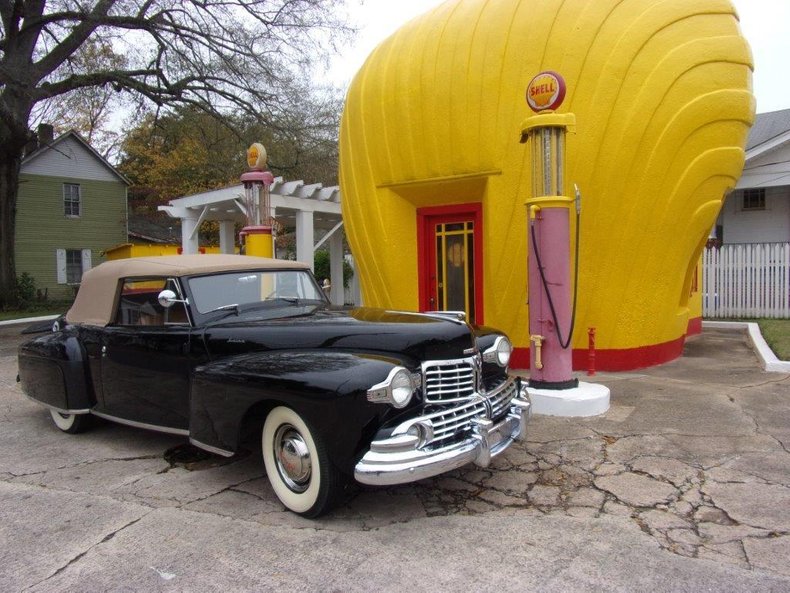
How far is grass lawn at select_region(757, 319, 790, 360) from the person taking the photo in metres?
8.39

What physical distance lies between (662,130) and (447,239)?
9.96ft

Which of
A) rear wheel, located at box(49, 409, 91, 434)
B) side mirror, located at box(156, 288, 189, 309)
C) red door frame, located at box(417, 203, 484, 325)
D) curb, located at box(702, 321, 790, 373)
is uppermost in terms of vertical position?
red door frame, located at box(417, 203, 484, 325)

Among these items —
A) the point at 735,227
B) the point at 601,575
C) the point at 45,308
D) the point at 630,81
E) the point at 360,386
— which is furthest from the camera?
the point at 45,308

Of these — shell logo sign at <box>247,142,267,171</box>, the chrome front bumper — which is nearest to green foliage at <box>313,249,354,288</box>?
shell logo sign at <box>247,142,267,171</box>

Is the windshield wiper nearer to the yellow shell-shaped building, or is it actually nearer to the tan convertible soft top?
the tan convertible soft top

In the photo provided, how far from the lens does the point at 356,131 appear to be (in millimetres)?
8852

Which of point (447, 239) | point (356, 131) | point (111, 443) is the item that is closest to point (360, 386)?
point (111, 443)

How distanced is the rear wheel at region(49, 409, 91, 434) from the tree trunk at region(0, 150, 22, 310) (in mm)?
16697

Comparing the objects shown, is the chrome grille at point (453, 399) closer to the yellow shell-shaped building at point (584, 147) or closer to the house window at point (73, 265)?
the yellow shell-shaped building at point (584, 147)

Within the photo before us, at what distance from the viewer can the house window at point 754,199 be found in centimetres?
1656

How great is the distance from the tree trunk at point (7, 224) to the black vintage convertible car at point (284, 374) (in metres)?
16.8

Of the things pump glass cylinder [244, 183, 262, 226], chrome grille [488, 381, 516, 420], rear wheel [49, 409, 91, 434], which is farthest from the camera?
pump glass cylinder [244, 183, 262, 226]

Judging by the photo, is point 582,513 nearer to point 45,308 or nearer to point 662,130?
point 662,130

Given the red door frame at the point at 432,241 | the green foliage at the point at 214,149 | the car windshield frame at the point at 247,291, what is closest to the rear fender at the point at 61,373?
the car windshield frame at the point at 247,291
